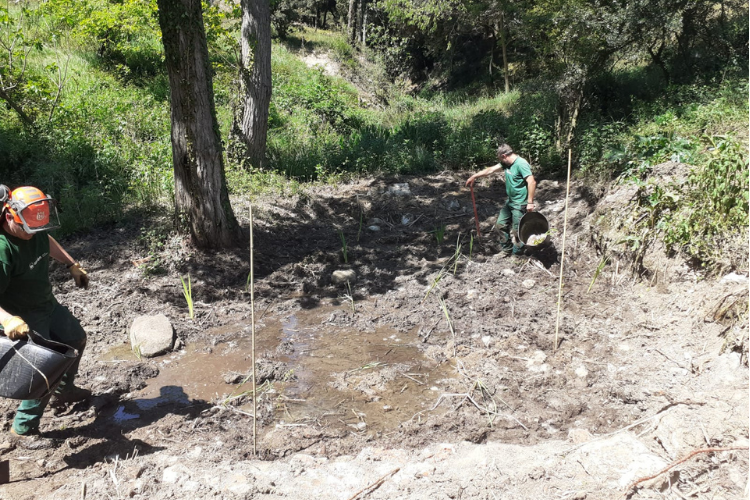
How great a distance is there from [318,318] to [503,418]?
2.54m

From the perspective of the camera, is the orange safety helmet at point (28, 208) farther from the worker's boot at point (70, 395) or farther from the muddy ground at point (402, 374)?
the muddy ground at point (402, 374)

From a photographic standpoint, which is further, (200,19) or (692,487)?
(200,19)

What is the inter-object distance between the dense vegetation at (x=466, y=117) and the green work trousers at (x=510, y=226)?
4.91ft

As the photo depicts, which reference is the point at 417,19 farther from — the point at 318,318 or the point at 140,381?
the point at 140,381

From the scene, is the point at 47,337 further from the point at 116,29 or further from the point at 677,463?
the point at 116,29

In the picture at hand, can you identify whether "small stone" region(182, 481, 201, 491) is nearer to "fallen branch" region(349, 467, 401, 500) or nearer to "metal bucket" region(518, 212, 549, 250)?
"fallen branch" region(349, 467, 401, 500)

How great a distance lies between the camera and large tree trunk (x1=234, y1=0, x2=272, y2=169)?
9609mm

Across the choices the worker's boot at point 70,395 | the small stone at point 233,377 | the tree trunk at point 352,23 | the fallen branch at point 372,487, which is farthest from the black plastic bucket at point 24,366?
the tree trunk at point 352,23

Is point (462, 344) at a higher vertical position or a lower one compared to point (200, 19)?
lower

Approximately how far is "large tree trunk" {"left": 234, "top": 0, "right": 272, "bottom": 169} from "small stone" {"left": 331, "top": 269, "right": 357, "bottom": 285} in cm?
393

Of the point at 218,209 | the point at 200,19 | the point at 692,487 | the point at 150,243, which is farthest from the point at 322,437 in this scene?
the point at 200,19

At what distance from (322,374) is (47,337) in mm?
2263

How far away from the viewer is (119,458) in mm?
3799

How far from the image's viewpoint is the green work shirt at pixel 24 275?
352cm
